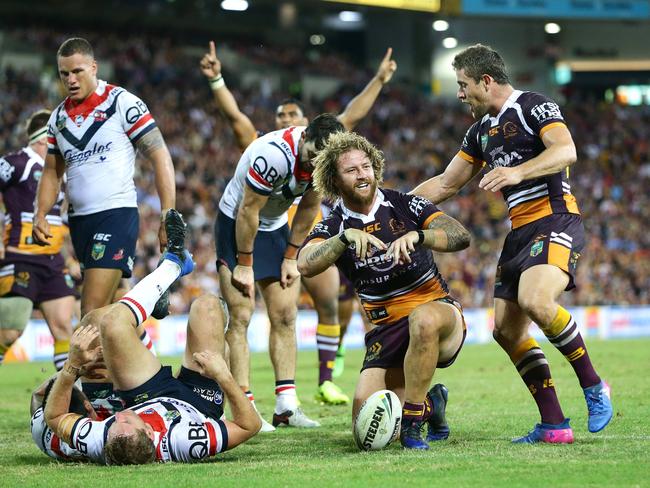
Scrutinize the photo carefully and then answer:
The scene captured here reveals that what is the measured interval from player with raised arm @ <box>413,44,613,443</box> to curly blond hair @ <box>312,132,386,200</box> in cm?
81

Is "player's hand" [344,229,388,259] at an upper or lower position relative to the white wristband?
lower

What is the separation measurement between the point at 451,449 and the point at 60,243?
620 centimetres

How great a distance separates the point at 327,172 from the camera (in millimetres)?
7289

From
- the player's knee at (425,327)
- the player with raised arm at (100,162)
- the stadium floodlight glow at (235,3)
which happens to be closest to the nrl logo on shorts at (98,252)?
the player with raised arm at (100,162)

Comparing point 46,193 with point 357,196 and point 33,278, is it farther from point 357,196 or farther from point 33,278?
point 357,196

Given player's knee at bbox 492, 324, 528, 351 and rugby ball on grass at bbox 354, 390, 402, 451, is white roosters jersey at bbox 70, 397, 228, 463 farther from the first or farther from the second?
player's knee at bbox 492, 324, 528, 351

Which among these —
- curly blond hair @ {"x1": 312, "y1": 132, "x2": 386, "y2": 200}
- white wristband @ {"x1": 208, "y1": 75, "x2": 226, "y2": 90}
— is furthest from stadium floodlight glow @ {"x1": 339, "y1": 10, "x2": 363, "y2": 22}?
curly blond hair @ {"x1": 312, "y1": 132, "x2": 386, "y2": 200}

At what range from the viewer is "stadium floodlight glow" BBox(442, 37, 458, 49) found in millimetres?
42125

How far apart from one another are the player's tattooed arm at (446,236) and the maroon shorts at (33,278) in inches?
225

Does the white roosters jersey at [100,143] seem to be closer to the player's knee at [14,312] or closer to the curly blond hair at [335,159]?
the curly blond hair at [335,159]

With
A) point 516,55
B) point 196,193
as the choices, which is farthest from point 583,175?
point 196,193

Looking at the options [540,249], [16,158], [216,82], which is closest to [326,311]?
[216,82]

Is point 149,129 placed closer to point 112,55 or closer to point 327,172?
point 327,172

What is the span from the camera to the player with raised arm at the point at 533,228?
6.84 m
